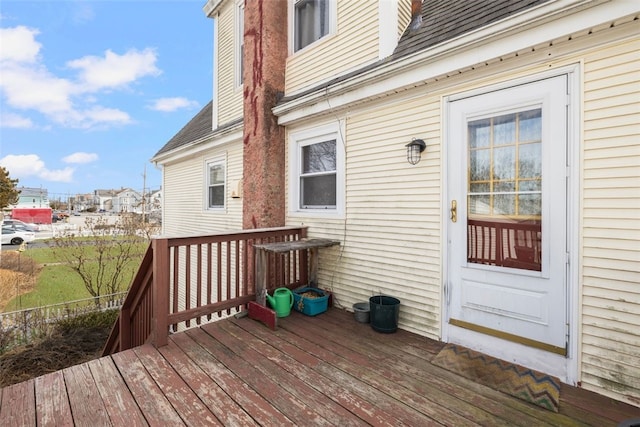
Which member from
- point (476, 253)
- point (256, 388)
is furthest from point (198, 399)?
point (476, 253)

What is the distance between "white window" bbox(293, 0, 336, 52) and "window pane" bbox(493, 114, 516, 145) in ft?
9.46

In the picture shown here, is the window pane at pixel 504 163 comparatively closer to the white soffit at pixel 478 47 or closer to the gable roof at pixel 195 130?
the white soffit at pixel 478 47

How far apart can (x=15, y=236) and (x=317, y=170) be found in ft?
100

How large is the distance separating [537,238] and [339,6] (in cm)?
403

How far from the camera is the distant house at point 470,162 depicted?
2254mm

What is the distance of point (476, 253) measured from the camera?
116 inches

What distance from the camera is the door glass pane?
8.57 feet

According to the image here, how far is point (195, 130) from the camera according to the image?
26.2 ft

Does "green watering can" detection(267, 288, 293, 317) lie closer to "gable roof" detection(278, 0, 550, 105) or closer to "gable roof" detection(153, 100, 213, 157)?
"gable roof" detection(278, 0, 550, 105)

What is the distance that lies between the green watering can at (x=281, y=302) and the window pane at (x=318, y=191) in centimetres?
150

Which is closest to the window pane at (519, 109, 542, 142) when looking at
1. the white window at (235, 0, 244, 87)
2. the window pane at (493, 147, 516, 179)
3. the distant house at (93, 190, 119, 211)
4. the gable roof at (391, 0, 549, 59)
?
the window pane at (493, 147, 516, 179)

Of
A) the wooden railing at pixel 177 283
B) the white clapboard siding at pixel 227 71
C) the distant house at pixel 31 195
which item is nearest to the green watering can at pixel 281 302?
the wooden railing at pixel 177 283

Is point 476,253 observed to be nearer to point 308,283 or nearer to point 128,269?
point 308,283

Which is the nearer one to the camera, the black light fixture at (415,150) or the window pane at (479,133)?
the window pane at (479,133)
